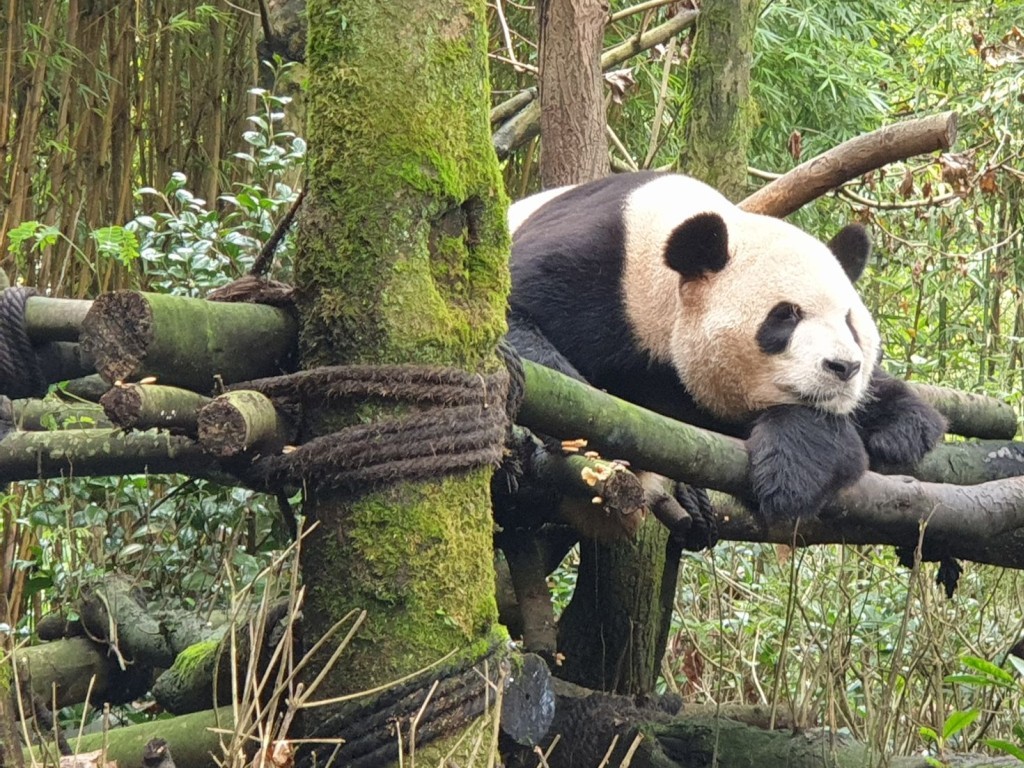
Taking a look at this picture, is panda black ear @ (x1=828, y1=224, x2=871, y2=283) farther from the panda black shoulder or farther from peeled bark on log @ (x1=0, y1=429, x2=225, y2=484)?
peeled bark on log @ (x1=0, y1=429, x2=225, y2=484)

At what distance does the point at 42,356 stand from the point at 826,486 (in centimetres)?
174

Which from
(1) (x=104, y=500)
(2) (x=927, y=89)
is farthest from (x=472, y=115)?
(2) (x=927, y=89)

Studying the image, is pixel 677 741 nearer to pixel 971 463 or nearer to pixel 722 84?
pixel 971 463

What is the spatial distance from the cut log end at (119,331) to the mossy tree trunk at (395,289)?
0.33 meters

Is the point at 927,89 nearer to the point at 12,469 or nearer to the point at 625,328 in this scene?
the point at 625,328

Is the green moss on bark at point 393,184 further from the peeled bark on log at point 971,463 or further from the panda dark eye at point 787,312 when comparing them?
the peeled bark on log at point 971,463

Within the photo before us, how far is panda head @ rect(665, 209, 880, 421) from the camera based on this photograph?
3.42 meters

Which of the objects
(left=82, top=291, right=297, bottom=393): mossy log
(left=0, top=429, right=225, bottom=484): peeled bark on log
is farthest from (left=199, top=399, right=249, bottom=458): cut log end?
(left=0, top=429, right=225, bottom=484): peeled bark on log

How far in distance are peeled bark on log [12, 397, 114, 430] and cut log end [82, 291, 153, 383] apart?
50.9 inches

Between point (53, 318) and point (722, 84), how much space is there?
2.71m

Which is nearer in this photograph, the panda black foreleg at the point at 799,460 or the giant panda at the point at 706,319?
the panda black foreleg at the point at 799,460

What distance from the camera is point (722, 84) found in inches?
170

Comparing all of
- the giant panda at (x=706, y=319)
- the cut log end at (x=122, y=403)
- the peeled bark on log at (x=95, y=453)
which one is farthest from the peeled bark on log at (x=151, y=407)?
the giant panda at (x=706, y=319)

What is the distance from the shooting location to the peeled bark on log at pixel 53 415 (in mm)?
3105
